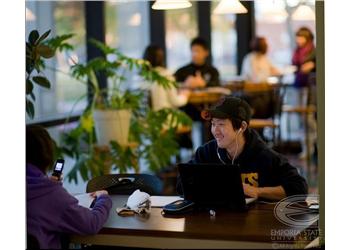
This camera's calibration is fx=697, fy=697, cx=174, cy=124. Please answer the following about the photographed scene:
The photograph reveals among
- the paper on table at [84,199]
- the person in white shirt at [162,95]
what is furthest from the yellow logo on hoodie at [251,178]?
the person in white shirt at [162,95]

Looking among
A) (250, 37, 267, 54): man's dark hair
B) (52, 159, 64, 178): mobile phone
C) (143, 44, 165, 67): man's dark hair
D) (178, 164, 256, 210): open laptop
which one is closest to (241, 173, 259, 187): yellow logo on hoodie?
(178, 164, 256, 210): open laptop

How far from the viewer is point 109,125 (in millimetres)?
5539

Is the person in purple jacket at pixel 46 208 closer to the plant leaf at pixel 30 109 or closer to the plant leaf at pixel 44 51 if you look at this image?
the plant leaf at pixel 30 109

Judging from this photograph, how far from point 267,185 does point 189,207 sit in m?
0.40

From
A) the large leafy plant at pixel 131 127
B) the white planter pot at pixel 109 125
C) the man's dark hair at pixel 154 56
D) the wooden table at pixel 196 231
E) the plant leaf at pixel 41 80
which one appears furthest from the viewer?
the man's dark hair at pixel 154 56

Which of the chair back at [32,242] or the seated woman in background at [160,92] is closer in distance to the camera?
the chair back at [32,242]

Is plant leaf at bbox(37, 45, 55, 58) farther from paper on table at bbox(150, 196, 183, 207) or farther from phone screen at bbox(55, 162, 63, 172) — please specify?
paper on table at bbox(150, 196, 183, 207)

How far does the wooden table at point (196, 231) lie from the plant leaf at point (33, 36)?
80 centimetres

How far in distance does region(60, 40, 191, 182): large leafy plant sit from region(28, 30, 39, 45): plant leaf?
7.49 ft

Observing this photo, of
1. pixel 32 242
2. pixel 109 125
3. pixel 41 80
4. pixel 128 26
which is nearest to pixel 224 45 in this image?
pixel 128 26

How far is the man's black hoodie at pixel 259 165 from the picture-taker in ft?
10.0

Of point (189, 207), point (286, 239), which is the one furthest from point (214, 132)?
point (286, 239)
